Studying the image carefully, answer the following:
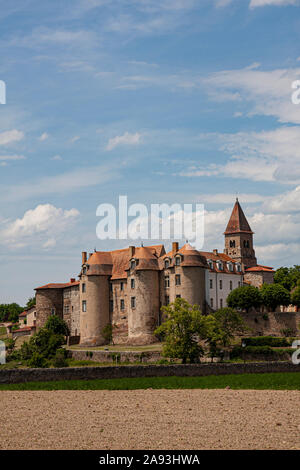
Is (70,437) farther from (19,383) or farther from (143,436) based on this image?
(19,383)

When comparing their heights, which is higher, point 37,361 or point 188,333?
point 188,333

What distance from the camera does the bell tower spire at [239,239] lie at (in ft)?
386

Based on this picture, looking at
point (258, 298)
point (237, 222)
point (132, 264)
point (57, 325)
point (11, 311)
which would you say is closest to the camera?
point (132, 264)

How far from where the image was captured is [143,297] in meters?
79.6

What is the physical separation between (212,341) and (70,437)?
4322 cm

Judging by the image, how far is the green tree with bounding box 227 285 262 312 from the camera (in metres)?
82.4

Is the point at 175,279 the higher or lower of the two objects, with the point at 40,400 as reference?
higher

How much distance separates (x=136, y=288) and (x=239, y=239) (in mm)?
42662

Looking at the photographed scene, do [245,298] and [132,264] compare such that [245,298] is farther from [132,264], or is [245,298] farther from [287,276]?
[287,276]

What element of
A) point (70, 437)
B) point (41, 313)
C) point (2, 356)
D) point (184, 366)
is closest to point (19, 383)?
point (184, 366)

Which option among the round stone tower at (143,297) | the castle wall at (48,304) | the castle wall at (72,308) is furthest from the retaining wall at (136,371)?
the castle wall at (48,304)

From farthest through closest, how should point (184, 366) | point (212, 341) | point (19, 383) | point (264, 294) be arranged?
point (264, 294)
point (212, 341)
point (184, 366)
point (19, 383)

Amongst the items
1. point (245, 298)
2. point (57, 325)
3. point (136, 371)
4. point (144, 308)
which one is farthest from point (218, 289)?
point (136, 371)
